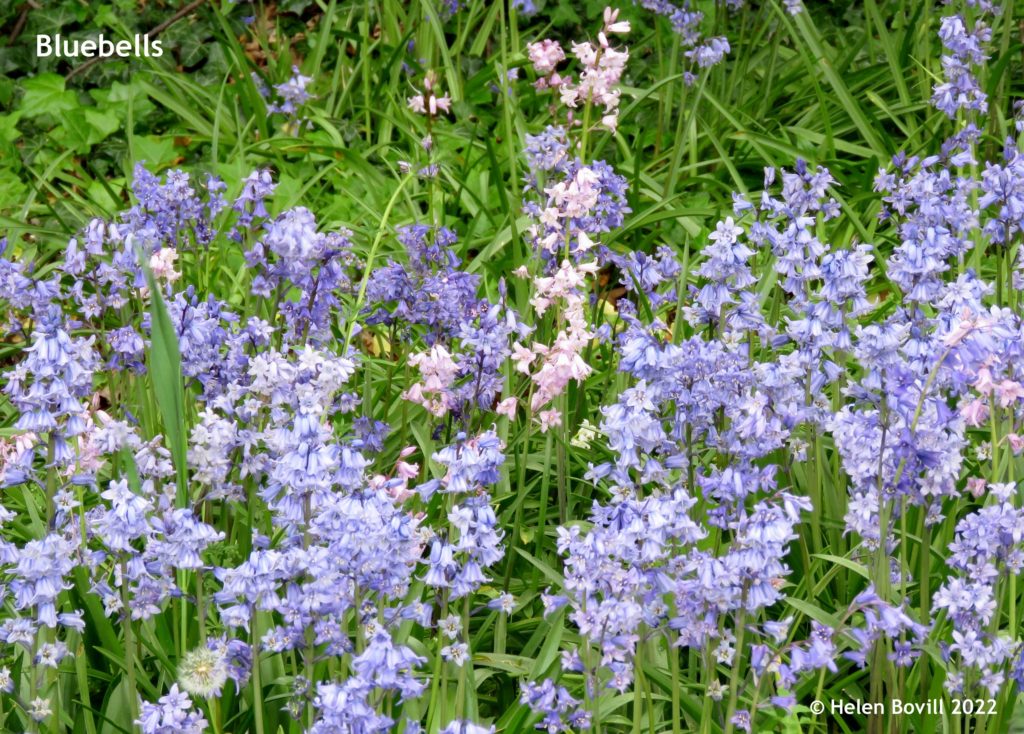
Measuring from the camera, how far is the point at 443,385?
3.29m

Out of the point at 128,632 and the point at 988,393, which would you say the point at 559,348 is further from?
the point at 128,632

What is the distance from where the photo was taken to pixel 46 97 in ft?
22.6

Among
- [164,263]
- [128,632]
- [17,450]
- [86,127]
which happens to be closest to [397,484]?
[128,632]

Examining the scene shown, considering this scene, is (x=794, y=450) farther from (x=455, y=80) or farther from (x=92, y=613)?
(x=455, y=80)

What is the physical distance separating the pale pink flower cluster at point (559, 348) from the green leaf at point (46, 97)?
4129 millimetres

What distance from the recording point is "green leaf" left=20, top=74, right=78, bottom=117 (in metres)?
6.86

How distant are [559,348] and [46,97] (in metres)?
4.54

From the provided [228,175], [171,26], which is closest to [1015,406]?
[228,175]

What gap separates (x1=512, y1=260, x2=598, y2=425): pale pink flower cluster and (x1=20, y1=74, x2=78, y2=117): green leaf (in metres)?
4.13

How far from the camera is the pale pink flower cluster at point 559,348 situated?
10.8 feet

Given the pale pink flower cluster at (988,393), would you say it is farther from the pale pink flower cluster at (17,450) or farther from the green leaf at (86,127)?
the green leaf at (86,127)

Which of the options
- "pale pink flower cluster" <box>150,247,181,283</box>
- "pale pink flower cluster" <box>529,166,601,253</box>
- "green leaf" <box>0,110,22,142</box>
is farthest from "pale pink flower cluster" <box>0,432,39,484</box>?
"green leaf" <box>0,110,22,142</box>

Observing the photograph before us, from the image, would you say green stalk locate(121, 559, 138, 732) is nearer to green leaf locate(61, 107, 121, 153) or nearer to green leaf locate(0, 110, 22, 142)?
green leaf locate(61, 107, 121, 153)

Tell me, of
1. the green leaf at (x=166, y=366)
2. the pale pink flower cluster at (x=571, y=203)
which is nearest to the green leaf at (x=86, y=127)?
the pale pink flower cluster at (x=571, y=203)
